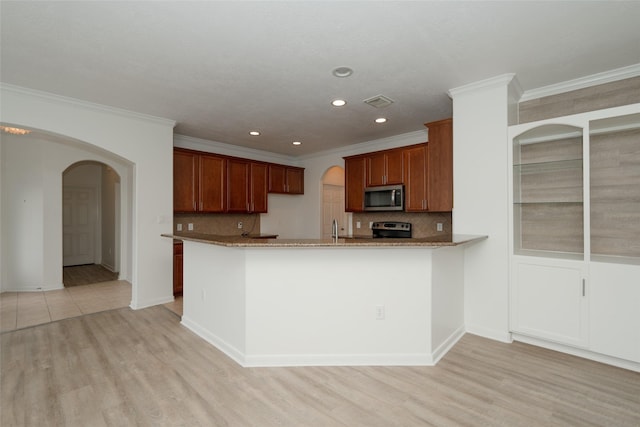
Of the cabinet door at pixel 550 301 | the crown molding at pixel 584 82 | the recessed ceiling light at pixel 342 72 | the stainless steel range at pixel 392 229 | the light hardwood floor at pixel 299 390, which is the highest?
the recessed ceiling light at pixel 342 72

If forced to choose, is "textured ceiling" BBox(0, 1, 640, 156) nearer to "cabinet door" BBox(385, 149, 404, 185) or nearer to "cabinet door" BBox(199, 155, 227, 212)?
"cabinet door" BBox(385, 149, 404, 185)

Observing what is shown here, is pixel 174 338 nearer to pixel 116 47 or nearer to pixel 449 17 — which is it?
pixel 116 47

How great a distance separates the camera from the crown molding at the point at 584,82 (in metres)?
2.85

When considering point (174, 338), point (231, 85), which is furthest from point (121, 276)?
point (231, 85)

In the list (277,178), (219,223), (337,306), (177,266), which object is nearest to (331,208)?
(277,178)

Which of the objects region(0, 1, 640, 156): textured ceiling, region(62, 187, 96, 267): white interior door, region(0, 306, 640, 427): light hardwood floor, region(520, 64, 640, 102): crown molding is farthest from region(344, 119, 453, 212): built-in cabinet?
region(62, 187, 96, 267): white interior door

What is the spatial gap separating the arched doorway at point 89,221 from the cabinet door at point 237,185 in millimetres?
3108

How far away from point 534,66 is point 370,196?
301cm

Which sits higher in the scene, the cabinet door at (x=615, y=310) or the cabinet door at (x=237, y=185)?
the cabinet door at (x=237, y=185)

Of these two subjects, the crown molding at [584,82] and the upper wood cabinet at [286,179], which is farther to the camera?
the upper wood cabinet at [286,179]

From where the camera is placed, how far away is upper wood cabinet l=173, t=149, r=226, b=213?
4.97m

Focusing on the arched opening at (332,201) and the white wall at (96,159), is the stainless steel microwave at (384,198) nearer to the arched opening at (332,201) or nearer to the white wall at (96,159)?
the arched opening at (332,201)

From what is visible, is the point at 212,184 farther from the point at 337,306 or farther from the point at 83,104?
the point at 337,306

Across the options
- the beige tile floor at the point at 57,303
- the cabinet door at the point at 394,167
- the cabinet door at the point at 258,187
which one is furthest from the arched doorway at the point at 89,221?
the cabinet door at the point at 394,167
